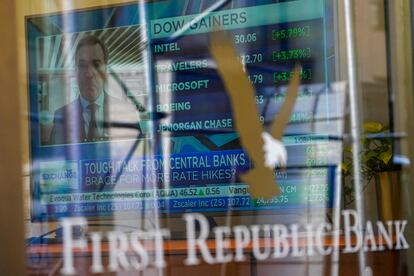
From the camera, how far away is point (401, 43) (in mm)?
2004

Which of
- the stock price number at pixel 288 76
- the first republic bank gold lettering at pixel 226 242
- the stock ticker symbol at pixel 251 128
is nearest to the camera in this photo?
the first republic bank gold lettering at pixel 226 242

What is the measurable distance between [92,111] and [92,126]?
0.17 feet

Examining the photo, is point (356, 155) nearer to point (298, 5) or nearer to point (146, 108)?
point (298, 5)

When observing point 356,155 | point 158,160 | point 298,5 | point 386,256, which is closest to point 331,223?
point 386,256

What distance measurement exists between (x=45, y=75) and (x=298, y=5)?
96cm

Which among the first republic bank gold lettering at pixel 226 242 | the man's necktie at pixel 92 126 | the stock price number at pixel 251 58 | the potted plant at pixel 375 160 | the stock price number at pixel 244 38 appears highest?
the stock price number at pixel 244 38

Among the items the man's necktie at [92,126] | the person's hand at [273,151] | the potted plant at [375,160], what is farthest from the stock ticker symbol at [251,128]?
the man's necktie at [92,126]

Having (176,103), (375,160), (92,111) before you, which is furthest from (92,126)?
(375,160)

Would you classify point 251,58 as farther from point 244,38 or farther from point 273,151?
point 273,151

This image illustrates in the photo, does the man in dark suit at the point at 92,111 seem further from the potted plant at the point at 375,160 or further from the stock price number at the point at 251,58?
the potted plant at the point at 375,160

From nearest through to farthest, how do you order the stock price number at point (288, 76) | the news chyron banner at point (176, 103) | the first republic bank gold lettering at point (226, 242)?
the first republic bank gold lettering at point (226, 242)
the news chyron banner at point (176, 103)
the stock price number at point (288, 76)

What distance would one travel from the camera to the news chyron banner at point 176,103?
1.87 metres

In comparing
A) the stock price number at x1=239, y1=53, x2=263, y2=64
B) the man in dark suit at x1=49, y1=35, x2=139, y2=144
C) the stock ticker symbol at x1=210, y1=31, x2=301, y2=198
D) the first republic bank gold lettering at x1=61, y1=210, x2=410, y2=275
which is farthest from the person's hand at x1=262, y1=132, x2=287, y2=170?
the man in dark suit at x1=49, y1=35, x2=139, y2=144

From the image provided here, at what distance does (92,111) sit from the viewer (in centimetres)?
191
